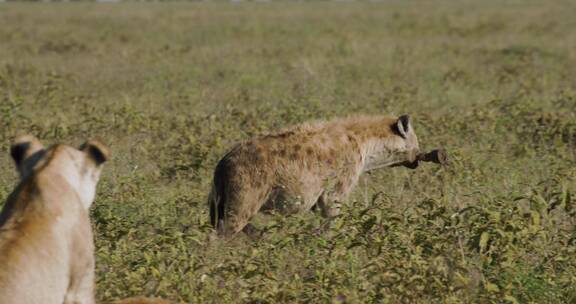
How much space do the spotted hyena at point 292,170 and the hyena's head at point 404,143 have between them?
20 cm

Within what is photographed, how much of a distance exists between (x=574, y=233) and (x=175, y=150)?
4.33m

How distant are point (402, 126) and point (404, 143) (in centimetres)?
14

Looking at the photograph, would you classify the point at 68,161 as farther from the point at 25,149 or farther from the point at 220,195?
the point at 220,195

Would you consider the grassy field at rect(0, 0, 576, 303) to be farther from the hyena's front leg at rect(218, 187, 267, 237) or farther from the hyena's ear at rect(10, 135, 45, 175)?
the hyena's ear at rect(10, 135, 45, 175)

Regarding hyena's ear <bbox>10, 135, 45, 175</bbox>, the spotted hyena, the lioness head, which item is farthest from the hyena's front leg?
hyena's ear <bbox>10, 135, 45, 175</bbox>

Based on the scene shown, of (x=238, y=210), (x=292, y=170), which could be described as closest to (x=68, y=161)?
(x=238, y=210)

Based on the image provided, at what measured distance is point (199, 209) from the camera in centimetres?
719

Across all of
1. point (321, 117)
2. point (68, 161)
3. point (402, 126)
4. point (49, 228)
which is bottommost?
point (321, 117)

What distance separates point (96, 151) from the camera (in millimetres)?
3980

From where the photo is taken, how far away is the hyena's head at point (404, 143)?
7.68 m

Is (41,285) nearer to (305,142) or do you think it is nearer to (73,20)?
(305,142)

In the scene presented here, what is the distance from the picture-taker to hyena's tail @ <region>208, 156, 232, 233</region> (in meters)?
6.32

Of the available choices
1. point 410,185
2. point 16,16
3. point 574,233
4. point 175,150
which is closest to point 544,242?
point 574,233

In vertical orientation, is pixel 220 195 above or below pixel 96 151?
below
